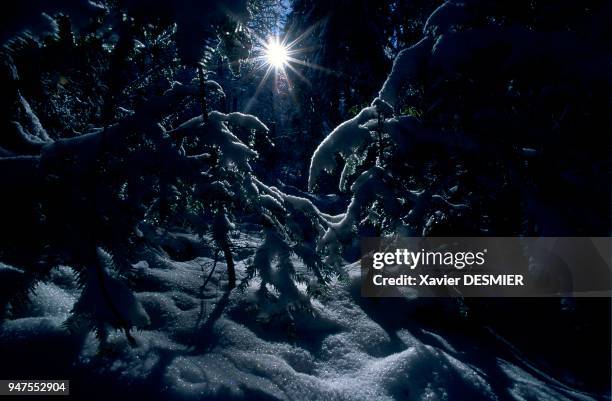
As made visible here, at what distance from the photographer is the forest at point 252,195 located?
1.58m

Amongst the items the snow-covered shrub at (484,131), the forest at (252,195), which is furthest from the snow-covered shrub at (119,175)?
the snow-covered shrub at (484,131)

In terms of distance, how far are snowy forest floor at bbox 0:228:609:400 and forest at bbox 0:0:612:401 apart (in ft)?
0.05

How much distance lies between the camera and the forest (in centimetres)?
158

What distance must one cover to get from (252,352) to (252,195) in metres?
1.14

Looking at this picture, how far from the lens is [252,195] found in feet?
7.80

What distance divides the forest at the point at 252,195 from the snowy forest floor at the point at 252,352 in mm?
15

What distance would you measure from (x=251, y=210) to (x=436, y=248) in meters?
2.00
